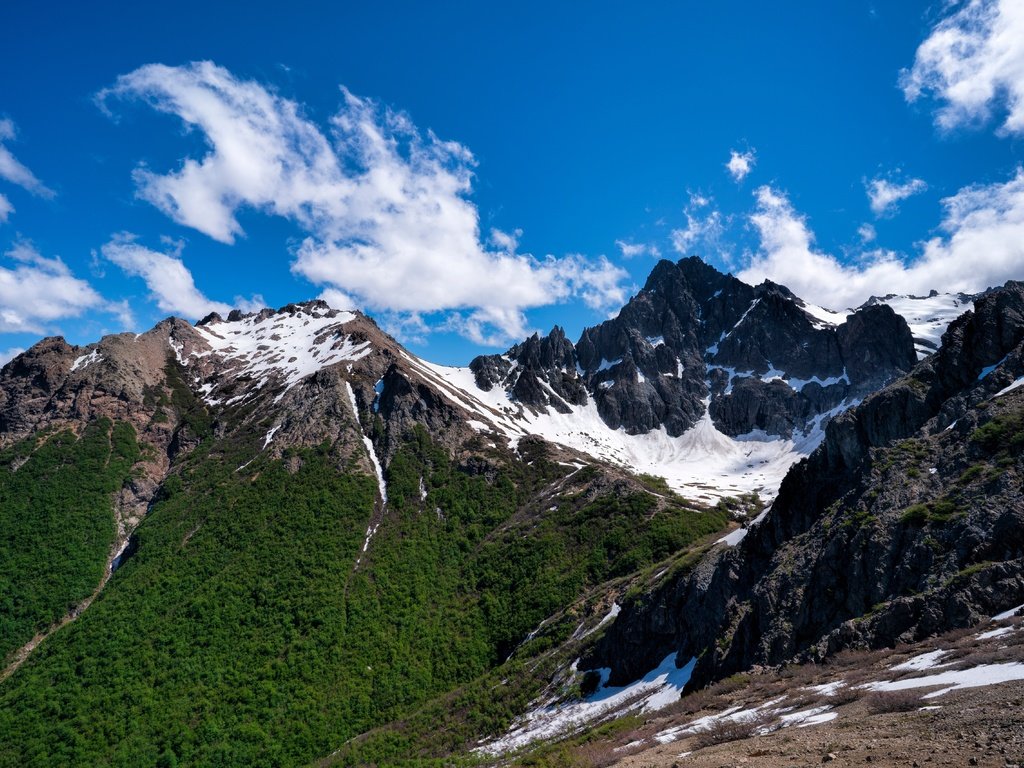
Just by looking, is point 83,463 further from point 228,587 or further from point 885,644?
point 885,644

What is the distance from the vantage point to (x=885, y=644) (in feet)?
66.2

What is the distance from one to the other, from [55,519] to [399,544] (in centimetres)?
6506

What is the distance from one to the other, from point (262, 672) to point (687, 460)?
14049 cm

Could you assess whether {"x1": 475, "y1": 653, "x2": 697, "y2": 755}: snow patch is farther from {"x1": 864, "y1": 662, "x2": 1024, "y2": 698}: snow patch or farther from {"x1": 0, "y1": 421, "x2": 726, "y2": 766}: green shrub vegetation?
{"x1": 864, "y1": 662, "x2": 1024, "y2": 698}: snow patch

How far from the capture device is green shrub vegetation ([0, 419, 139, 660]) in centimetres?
8056

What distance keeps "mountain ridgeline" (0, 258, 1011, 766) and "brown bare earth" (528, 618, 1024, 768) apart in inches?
148

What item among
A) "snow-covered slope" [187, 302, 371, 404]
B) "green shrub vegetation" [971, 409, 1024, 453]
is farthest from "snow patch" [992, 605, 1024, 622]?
"snow-covered slope" [187, 302, 371, 404]

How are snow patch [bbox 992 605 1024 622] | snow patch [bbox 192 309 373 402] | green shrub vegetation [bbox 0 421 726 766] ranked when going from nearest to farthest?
snow patch [bbox 992 605 1024 622] < green shrub vegetation [bbox 0 421 726 766] < snow patch [bbox 192 309 373 402]

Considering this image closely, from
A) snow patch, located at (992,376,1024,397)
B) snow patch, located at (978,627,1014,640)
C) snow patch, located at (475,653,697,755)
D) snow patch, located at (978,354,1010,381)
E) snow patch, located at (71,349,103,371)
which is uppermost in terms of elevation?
snow patch, located at (71,349,103,371)

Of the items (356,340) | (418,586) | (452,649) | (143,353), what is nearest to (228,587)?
(418,586)

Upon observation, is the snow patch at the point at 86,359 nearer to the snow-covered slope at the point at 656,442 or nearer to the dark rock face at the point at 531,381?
the snow-covered slope at the point at 656,442

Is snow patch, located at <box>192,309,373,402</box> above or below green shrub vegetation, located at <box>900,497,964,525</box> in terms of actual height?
above

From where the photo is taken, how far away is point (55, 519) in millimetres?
95375

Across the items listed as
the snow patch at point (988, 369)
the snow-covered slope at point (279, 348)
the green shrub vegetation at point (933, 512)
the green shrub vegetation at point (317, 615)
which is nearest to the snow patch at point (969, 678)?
the green shrub vegetation at point (933, 512)
